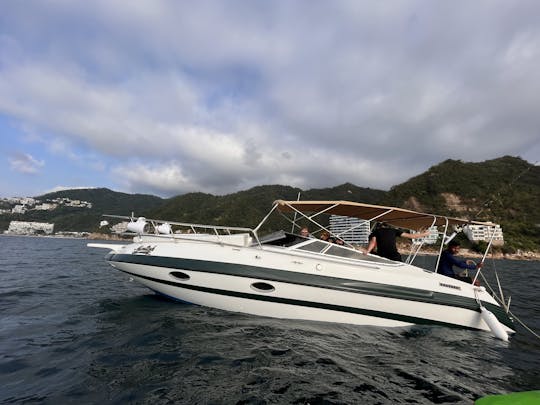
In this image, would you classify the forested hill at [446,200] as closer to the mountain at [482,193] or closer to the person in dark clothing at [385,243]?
the mountain at [482,193]

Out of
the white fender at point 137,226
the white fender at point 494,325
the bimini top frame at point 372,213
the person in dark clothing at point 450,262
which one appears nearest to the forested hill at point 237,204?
the white fender at point 137,226

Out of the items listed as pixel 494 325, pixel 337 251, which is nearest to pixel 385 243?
pixel 337 251

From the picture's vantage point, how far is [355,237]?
25.5 ft

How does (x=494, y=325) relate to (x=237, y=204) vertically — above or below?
below

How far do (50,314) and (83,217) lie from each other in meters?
139

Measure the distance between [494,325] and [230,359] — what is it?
5.53 meters

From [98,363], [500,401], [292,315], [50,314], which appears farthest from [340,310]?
[50,314]

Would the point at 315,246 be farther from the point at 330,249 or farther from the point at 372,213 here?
the point at 372,213

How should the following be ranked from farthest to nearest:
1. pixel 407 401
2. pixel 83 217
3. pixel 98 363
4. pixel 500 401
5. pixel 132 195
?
pixel 132 195
pixel 83 217
pixel 98 363
pixel 407 401
pixel 500 401

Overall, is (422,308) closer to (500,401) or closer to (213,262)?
(500,401)

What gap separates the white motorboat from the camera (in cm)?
600

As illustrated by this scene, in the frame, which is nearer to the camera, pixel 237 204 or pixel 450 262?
pixel 450 262

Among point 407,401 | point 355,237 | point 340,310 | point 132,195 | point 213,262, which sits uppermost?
point 132,195

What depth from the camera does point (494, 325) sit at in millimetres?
6059
